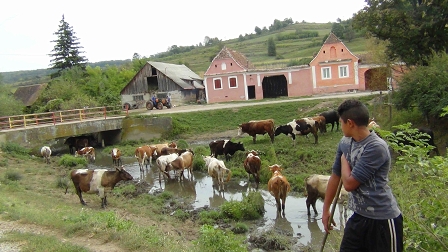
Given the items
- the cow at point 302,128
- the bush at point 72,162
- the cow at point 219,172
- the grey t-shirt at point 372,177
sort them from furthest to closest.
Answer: the bush at point 72,162 < the cow at point 302,128 < the cow at point 219,172 < the grey t-shirt at point 372,177

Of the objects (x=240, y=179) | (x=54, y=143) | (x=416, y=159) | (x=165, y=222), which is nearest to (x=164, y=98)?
(x=54, y=143)

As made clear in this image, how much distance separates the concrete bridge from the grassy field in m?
1.76

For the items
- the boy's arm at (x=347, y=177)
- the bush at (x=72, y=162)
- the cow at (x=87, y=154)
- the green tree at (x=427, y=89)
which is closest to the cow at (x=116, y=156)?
the bush at (x=72, y=162)

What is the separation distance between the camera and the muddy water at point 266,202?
10.1 meters

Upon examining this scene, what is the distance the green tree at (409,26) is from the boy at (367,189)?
56.5 ft

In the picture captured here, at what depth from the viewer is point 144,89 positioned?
4588cm

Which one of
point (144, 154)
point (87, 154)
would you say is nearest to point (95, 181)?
point (144, 154)

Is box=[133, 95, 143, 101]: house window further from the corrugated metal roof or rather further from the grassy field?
the grassy field

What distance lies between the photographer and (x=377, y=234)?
3.72 m

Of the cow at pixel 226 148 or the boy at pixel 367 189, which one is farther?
the cow at pixel 226 148

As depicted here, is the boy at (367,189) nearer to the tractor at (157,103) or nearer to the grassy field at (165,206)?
the grassy field at (165,206)

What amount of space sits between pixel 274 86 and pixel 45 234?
37.1 m

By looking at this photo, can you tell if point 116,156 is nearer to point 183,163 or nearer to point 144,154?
point 144,154

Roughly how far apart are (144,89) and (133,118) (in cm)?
1503
